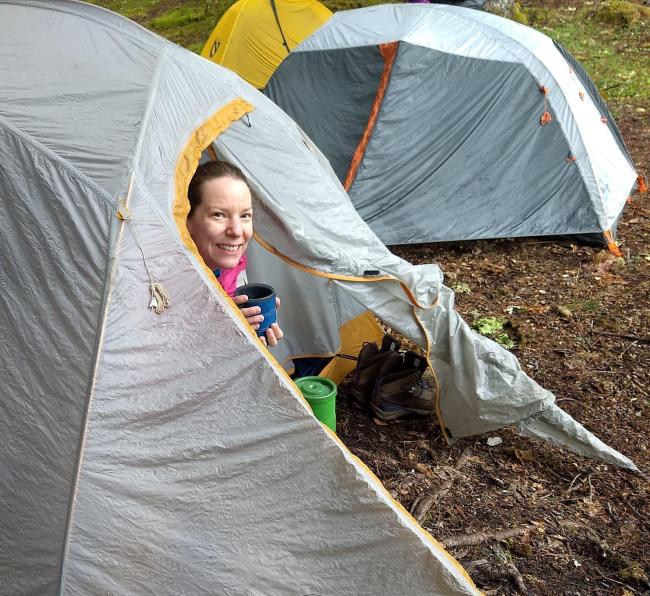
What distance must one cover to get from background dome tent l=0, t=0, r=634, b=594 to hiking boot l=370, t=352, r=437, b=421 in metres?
1.47

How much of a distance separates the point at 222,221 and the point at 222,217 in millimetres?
18

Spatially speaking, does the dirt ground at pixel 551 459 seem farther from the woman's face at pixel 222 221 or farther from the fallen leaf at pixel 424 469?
the woman's face at pixel 222 221

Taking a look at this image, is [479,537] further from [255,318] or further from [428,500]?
[255,318]

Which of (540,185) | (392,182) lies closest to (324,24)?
(392,182)

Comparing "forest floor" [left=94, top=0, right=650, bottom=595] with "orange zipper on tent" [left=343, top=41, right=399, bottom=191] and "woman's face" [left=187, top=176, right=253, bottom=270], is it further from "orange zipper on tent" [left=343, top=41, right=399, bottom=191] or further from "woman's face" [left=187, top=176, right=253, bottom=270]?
"woman's face" [left=187, top=176, right=253, bottom=270]

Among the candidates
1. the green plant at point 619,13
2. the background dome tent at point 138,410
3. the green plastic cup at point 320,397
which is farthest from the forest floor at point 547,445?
the green plant at point 619,13

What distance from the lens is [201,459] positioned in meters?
2.35

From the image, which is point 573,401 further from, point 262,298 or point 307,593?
point 307,593

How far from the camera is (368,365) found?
4176 millimetres

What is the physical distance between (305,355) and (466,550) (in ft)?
5.58

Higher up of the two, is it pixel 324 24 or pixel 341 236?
pixel 324 24

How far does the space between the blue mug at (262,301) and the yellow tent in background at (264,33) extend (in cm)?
400

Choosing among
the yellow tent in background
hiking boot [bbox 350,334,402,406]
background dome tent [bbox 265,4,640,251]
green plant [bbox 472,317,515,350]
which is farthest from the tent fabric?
the yellow tent in background

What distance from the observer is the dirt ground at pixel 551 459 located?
9.95 ft
